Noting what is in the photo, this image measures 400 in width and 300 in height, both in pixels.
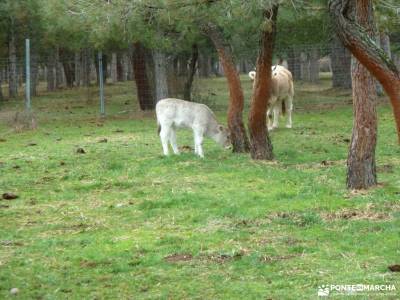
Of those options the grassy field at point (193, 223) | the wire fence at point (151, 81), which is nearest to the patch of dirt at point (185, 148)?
the grassy field at point (193, 223)

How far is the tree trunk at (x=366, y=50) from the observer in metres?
6.70

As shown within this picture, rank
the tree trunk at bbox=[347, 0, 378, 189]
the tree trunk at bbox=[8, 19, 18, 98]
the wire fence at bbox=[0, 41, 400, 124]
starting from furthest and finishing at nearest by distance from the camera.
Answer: the tree trunk at bbox=[8, 19, 18, 98] < the wire fence at bbox=[0, 41, 400, 124] < the tree trunk at bbox=[347, 0, 378, 189]

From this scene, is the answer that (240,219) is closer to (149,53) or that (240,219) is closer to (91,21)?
(91,21)

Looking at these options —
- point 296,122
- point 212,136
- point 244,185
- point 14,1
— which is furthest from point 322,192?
point 14,1

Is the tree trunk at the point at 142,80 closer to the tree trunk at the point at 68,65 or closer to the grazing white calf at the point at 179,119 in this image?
the grazing white calf at the point at 179,119

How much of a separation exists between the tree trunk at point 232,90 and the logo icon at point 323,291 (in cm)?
810

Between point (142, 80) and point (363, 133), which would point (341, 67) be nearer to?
point (142, 80)

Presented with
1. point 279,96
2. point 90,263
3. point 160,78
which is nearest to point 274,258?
point 90,263

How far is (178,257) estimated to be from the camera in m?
7.04

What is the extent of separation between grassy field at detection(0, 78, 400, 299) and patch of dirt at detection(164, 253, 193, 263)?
1 centimetres

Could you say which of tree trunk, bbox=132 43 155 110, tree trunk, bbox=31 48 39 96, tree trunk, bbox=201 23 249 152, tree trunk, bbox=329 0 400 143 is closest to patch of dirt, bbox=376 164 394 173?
tree trunk, bbox=201 23 249 152

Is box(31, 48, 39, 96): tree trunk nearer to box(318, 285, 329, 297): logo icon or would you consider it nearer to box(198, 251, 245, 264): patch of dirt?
box(198, 251, 245, 264): patch of dirt

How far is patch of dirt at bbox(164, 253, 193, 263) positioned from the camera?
6.95 metres

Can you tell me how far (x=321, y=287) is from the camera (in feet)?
19.3
